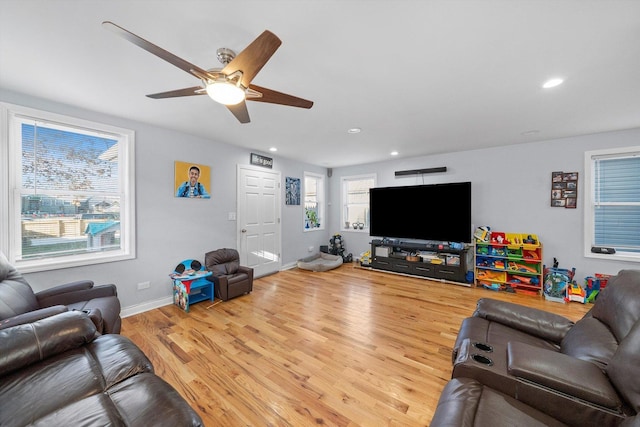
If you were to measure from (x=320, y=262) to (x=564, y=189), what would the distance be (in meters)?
4.48

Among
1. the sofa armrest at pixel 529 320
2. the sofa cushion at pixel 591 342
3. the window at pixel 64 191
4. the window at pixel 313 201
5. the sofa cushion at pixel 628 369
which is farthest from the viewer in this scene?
the window at pixel 313 201

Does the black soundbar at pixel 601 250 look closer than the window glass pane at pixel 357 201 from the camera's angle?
Yes

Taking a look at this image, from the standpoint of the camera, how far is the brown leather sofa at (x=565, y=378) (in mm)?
973

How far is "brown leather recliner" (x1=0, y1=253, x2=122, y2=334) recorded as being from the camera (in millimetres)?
1691

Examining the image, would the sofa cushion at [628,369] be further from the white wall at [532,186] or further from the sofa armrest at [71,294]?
the sofa armrest at [71,294]

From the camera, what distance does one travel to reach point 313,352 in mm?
2205

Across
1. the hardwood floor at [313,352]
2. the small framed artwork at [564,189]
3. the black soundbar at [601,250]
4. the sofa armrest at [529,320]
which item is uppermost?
the small framed artwork at [564,189]

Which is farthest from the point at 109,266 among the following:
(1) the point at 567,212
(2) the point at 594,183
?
(2) the point at 594,183

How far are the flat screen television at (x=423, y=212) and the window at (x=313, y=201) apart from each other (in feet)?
4.81

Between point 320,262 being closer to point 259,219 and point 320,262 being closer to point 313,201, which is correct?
point 313,201

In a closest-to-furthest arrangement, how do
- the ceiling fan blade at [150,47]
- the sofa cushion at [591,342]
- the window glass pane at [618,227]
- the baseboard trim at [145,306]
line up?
1. the ceiling fan blade at [150,47]
2. the sofa cushion at [591,342]
3. the baseboard trim at [145,306]
4. the window glass pane at [618,227]

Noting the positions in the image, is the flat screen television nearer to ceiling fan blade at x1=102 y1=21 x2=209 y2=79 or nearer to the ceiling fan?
the ceiling fan

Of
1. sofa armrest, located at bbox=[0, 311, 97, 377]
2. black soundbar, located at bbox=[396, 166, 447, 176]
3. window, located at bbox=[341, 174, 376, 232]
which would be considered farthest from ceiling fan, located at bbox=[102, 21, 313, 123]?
window, located at bbox=[341, 174, 376, 232]

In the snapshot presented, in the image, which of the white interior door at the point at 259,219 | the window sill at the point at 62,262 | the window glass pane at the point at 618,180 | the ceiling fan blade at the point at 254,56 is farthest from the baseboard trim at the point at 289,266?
the window glass pane at the point at 618,180
